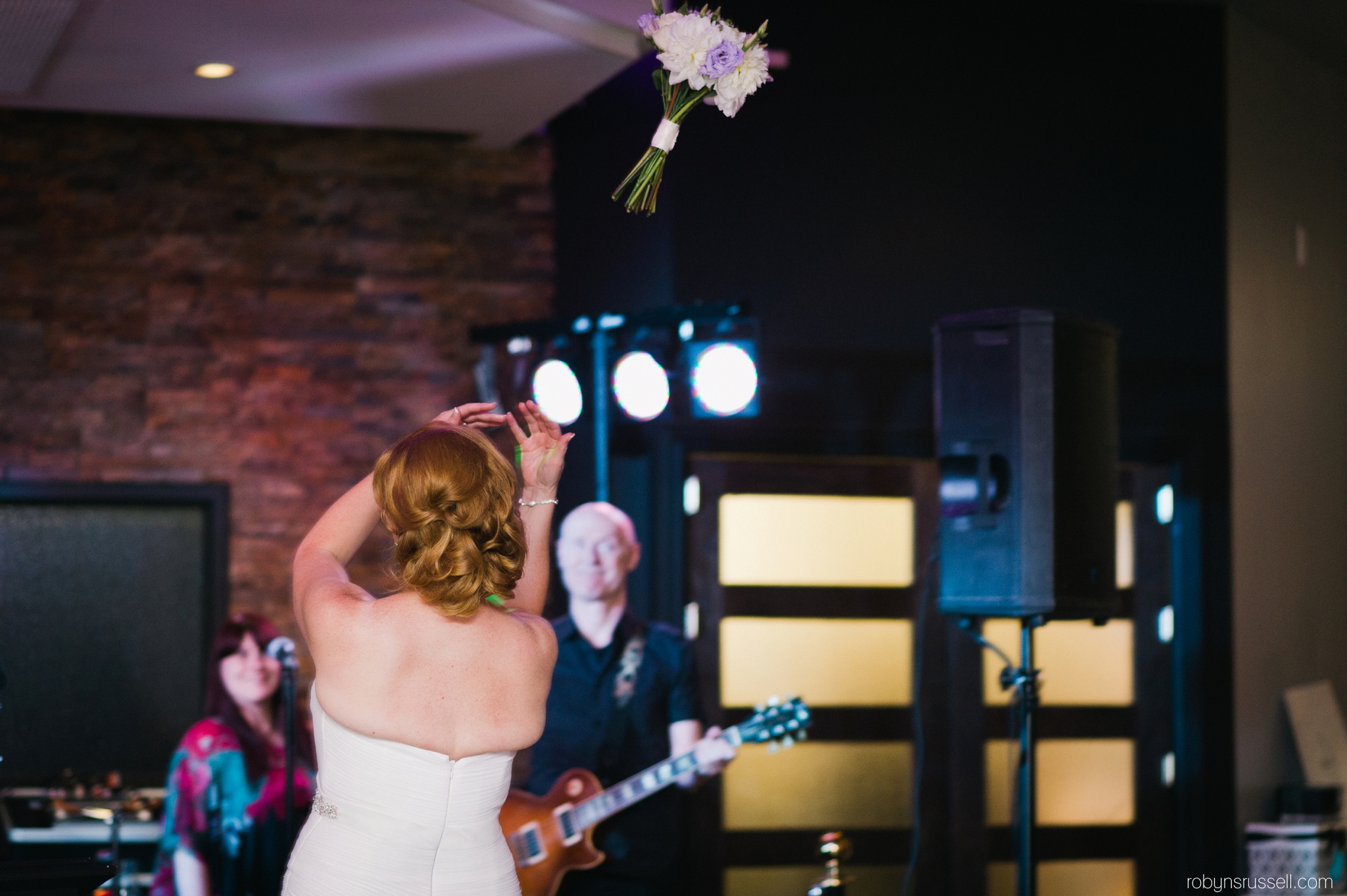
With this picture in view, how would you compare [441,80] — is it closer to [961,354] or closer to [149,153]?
[149,153]

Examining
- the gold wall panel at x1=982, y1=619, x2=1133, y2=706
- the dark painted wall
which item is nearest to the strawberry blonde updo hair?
the dark painted wall

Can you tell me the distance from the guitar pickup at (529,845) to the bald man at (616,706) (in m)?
0.16

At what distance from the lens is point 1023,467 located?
12.4 ft

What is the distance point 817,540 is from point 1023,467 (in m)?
1.66

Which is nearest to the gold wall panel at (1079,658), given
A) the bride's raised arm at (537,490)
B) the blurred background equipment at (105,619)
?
the blurred background equipment at (105,619)

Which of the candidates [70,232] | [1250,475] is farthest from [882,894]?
[70,232]

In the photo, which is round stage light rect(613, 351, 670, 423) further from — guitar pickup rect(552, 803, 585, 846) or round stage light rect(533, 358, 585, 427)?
guitar pickup rect(552, 803, 585, 846)

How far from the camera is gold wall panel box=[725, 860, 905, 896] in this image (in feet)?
17.0

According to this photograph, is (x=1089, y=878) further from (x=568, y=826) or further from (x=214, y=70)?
(x=214, y=70)

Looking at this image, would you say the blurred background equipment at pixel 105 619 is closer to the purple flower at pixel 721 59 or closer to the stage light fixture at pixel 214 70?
the stage light fixture at pixel 214 70

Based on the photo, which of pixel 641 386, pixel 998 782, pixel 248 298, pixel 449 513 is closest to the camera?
pixel 449 513

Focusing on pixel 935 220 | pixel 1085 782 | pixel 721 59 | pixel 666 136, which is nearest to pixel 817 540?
pixel 935 220

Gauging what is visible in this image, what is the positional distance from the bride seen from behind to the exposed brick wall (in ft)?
11.9

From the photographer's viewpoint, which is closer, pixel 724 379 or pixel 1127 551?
pixel 724 379
